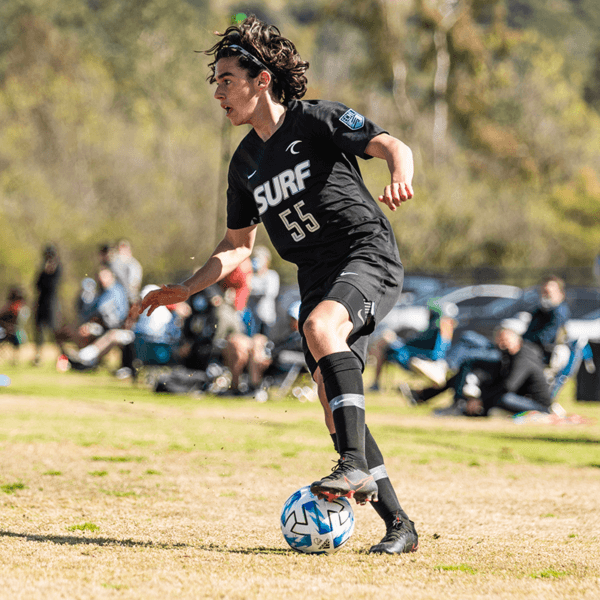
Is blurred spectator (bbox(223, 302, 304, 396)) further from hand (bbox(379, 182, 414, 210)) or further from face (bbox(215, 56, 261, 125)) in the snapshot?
hand (bbox(379, 182, 414, 210))

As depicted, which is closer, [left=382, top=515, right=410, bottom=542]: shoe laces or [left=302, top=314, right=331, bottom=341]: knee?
[left=302, top=314, right=331, bottom=341]: knee

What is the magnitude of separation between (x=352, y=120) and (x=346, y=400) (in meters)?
1.16

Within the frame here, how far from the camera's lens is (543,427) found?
9.46 meters

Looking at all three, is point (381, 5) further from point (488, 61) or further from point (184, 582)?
point (184, 582)

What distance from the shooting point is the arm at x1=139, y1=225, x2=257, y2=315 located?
13.2 feet

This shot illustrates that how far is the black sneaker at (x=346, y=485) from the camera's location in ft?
10.1

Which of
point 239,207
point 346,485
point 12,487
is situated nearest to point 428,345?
point 12,487

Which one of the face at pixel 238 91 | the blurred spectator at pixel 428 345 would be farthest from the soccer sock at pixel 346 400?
the blurred spectator at pixel 428 345

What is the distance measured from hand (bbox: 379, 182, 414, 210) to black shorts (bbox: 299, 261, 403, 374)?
371 millimetres

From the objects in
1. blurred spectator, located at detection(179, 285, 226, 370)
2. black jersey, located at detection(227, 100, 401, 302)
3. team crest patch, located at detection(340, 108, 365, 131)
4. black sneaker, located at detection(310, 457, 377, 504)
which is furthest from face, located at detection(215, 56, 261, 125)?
blurred spectator, located at detection(179, 285, 226, 370)

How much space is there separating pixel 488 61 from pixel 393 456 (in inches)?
1332

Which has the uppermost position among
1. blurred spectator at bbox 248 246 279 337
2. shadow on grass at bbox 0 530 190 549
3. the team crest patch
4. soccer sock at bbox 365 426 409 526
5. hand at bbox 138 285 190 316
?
the team crest patch

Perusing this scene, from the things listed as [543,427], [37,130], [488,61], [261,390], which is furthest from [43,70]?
[543,427]

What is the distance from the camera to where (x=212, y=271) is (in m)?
4.12
